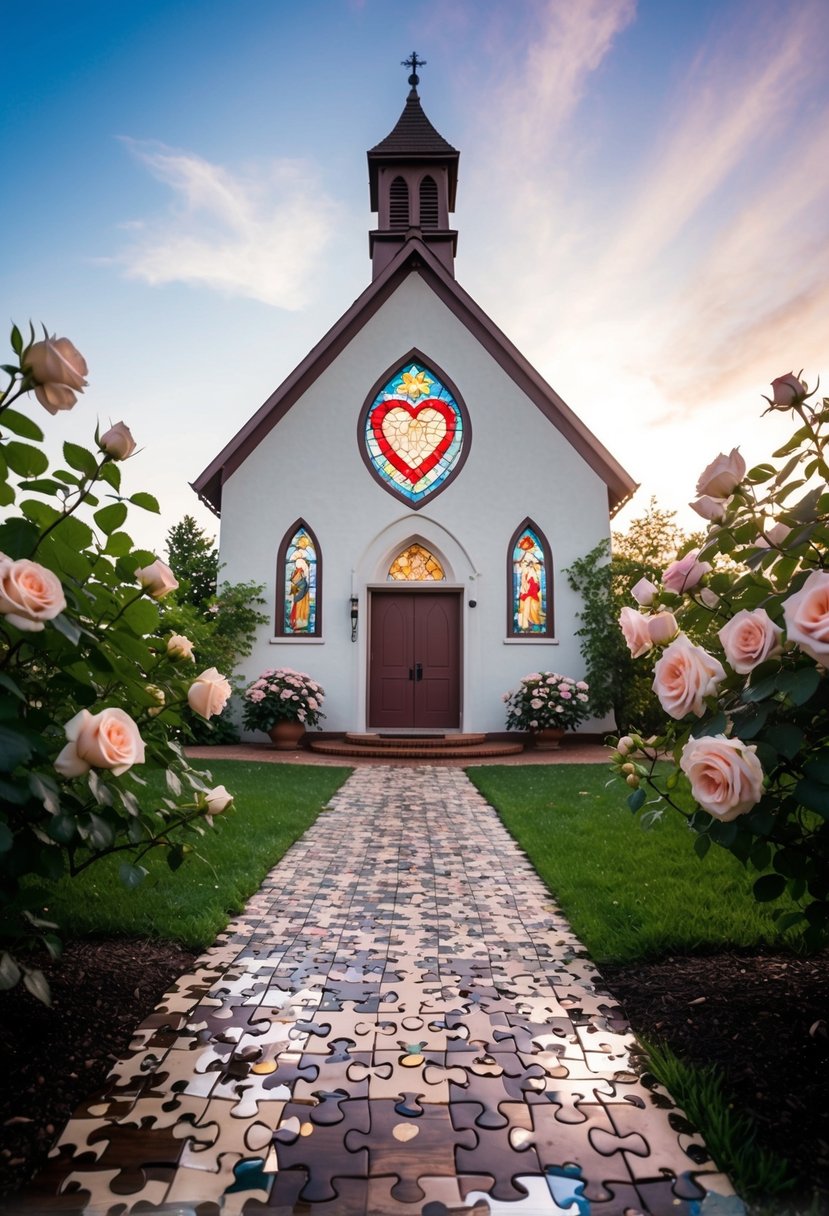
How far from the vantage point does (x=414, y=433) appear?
1284 cm

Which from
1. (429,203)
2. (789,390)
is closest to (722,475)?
(789,390)

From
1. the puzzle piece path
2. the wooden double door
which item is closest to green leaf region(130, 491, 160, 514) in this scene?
the puzzle piece path

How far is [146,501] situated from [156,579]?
8.9 inches

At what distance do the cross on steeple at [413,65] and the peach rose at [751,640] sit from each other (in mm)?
19617

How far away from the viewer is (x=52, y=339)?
158 cm

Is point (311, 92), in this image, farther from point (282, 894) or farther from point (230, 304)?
point (282, 894)

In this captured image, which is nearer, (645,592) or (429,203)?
(645,592)

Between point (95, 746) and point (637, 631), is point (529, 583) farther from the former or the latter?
point (95, 746)

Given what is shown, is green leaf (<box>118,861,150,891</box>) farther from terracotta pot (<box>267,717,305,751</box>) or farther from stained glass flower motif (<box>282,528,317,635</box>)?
stained glass flower motif (<box>282,528,317,635</box>)

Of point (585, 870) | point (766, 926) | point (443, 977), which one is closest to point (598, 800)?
point (585, 870)

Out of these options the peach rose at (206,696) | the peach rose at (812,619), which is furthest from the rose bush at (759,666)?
the peach rose at (206,696)

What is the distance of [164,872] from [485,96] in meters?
6.78

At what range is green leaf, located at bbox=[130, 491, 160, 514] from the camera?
194cm

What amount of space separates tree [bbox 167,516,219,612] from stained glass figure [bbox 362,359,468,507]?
426 cm
